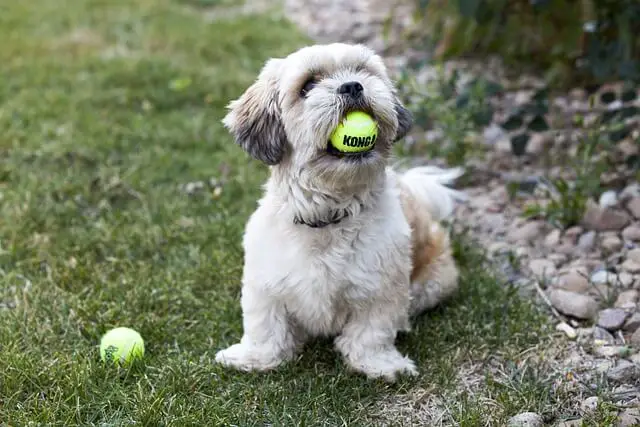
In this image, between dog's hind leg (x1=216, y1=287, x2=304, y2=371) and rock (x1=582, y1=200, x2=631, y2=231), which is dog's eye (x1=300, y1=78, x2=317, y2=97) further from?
rock (x1=582, y1=200, x2=631, y2=231)

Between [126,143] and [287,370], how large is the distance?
8.33 feet

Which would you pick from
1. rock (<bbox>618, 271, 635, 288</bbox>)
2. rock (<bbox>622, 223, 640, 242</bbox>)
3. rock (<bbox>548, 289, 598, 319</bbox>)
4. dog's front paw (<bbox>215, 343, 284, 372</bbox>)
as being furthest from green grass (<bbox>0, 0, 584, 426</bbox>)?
rock (<bbox>622, 223, 640, 242</bbox>)

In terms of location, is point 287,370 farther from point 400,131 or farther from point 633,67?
point 633,67

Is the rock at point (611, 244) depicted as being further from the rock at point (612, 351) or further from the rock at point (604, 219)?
the rock at point (612, 351)

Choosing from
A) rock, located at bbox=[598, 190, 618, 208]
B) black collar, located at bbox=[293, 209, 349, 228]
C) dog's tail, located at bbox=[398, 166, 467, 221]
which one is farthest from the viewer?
rock, located at bbox=[598, 190, 618, 208]

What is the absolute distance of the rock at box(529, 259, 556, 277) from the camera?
3841mm

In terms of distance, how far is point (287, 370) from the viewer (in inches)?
124

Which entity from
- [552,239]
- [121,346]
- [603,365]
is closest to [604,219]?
[552,239]

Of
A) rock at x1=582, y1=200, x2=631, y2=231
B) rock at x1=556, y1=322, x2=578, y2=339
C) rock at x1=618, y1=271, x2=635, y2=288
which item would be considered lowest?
rock at x1=556, y1=322, x2=578, y2=339

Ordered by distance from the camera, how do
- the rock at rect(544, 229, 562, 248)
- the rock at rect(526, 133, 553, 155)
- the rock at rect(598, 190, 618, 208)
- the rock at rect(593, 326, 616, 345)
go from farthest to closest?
the rock at rect(526, 133, 553, 155) → the rock at rect(598, 190, 618, 208) → the rock at rect(544, 229, 562, 248) → the rock at rect(593, 326, 616, 345)

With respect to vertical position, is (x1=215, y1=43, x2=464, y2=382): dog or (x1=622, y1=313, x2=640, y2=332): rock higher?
(x1=215, y1=43, x2=464, y2=382): dog

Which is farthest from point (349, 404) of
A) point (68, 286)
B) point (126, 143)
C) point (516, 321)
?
point (126, 143)

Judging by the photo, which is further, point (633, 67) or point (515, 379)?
point (633, 67)

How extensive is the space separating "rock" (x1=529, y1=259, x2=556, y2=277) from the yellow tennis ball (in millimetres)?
1868
